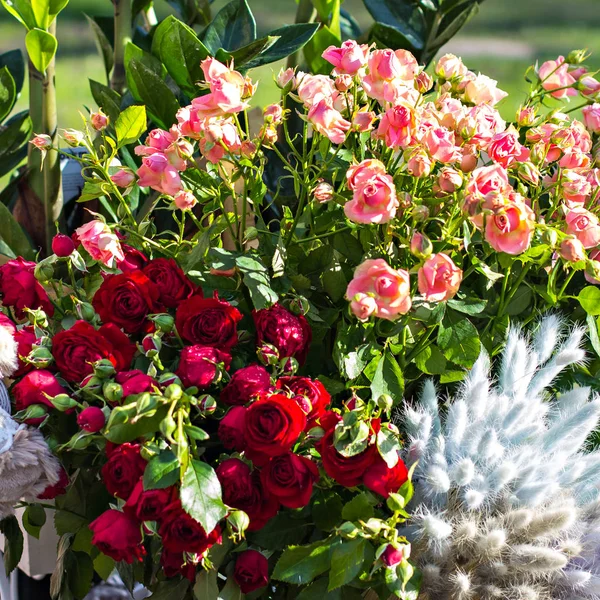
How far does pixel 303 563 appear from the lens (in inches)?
23.6

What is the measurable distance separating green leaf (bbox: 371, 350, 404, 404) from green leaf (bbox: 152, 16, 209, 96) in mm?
434

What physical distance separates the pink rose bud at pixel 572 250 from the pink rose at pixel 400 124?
15 centimetres

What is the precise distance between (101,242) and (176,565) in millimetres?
253

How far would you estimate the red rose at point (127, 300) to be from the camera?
68 centimetres

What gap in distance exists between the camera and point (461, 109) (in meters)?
0.71

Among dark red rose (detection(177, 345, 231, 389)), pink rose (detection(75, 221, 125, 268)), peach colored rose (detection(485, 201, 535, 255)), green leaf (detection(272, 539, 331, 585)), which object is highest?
peach colored rose (detection(485, 201, 535, 255))

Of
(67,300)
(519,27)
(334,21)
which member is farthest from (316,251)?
(519,27)

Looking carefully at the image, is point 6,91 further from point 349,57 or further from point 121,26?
point 349,57

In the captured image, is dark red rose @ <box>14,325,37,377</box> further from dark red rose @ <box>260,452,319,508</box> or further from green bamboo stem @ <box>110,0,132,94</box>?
green bamboo stem @ <box>110,0,132,94</box>

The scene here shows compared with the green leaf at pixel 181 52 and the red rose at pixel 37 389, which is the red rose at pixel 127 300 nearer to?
the red rose at pixel 37 389

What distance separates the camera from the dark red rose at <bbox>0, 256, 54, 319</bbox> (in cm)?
72

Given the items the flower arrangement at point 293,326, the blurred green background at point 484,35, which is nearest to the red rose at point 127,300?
the flower arrangement at point 293,326

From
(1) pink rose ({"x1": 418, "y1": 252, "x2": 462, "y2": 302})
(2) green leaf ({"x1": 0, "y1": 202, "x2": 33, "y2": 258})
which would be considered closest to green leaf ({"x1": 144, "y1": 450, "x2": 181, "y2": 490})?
(1) pink rose ({"x1": 418, "y1": 252, "x2": 462, "y2": 302})

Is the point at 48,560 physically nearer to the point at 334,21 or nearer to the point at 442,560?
the point at 442,560
